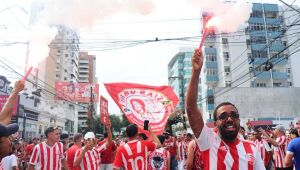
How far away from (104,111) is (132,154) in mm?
3913

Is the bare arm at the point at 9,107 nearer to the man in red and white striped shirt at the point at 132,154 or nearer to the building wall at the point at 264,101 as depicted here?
the man in red and white striped shirt at the point at 132,154

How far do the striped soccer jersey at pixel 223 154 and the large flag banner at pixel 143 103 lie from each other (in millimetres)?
7988

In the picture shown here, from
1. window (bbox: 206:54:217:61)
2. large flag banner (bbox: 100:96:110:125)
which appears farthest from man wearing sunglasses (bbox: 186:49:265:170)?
window (bbox: 206:54:217:61)

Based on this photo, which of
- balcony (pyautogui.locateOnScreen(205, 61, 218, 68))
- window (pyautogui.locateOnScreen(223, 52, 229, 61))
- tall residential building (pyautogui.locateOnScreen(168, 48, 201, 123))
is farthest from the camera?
tall residential building (pyautogui.locateOnScreen(168, 48, 201, 123))

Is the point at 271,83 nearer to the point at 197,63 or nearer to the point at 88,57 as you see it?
the point at 197,63

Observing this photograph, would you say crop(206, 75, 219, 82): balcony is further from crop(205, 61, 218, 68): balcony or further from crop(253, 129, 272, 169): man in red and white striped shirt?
crop(253, 129, 272, 169): man in red and white striped shirt

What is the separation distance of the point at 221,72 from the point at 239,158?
54977 millimetres

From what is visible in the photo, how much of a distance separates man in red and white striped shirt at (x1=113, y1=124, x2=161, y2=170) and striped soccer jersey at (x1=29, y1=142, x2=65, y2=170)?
233 centimetres

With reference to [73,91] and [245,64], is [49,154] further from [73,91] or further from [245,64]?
[73,91]

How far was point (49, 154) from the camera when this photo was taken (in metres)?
7.71

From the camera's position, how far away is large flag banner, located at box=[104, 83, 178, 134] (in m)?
11.4

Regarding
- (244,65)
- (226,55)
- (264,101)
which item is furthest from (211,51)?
(264,101)

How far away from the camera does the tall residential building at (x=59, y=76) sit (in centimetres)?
1288

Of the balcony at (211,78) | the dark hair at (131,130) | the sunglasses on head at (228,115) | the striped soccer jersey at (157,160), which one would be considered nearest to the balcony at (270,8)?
the balcony at (211,78)
